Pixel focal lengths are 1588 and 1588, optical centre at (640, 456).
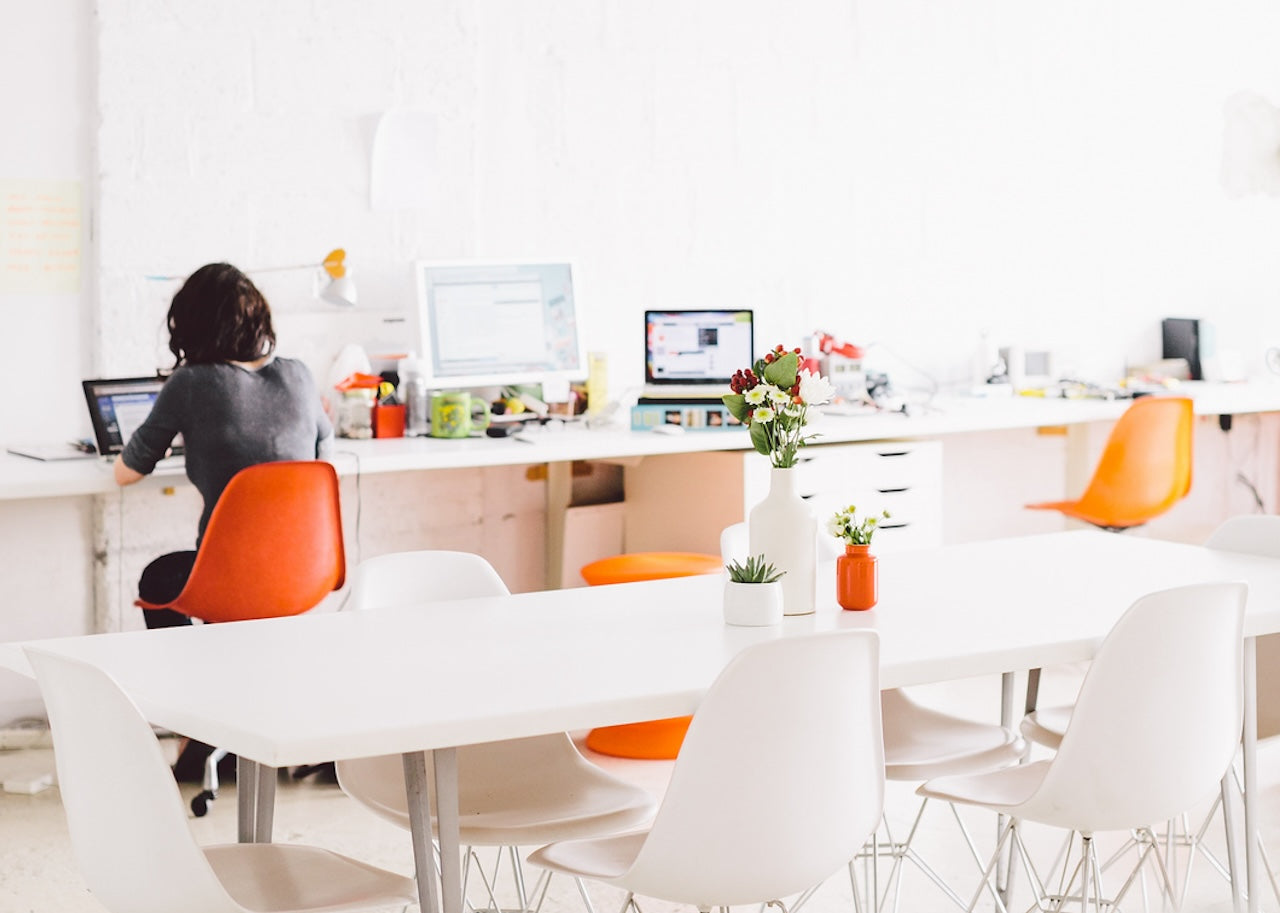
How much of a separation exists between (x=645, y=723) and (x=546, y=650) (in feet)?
5.64

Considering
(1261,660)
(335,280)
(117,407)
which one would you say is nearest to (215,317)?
(117,407)

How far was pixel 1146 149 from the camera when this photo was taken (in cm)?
597

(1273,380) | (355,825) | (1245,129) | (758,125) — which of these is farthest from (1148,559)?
(1273,380)

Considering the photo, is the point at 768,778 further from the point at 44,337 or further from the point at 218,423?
the point at 44,337

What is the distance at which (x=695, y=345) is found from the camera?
14.6 feet

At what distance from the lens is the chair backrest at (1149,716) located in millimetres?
2129

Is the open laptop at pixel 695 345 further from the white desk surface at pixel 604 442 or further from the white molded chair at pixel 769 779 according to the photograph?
the white molded chair at pixel 769 779

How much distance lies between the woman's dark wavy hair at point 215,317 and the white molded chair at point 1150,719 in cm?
195

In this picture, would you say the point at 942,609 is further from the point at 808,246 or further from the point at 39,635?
the point at 808,246

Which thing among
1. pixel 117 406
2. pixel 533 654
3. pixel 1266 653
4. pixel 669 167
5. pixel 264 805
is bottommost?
pixel 264 805

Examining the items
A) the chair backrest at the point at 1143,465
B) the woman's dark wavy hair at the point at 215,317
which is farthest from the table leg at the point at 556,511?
the chair backrest at the point at 1143,465

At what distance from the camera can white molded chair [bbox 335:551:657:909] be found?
7.36ft

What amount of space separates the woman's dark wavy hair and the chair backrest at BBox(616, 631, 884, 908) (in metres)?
1.89

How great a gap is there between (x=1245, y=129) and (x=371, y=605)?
154cm
